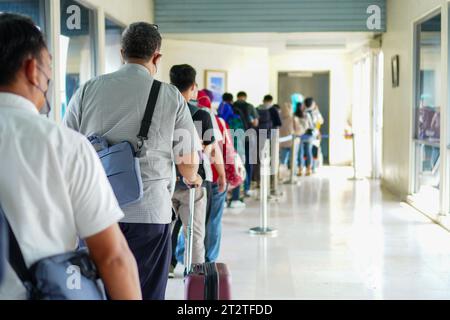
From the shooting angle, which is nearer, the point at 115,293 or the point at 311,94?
the point at 115,293

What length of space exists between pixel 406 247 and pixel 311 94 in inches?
433

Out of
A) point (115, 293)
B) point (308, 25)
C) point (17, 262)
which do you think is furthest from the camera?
point (308, 25)

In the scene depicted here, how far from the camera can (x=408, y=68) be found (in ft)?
29.5

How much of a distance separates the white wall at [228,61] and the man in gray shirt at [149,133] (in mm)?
8907

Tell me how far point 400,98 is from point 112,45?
14.1 ft

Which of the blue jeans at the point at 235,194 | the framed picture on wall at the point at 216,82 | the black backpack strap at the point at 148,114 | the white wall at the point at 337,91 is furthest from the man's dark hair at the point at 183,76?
the white wall at the point at 337,91

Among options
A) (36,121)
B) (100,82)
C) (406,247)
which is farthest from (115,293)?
(406,247)

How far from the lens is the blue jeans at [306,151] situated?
12906 millimetres

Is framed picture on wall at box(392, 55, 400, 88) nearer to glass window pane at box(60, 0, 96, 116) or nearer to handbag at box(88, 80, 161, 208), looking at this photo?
glass window pane at box(60, 0, 96, 116)

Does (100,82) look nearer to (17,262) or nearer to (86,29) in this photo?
(17,262)

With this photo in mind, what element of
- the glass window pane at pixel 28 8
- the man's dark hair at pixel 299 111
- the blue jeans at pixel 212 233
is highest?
the glass window pane at pixel 28 8

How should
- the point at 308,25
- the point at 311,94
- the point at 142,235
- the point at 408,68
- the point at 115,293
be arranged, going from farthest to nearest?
the point at 311,94 < the point at 308,25 < the point at 408,68 < the point at 142,235 < the point at 115,293

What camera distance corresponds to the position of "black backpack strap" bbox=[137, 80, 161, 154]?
253 cm

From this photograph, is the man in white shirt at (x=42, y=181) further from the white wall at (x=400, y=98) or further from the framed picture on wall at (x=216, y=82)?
the framed picture on wall at (x=216, y=82)
